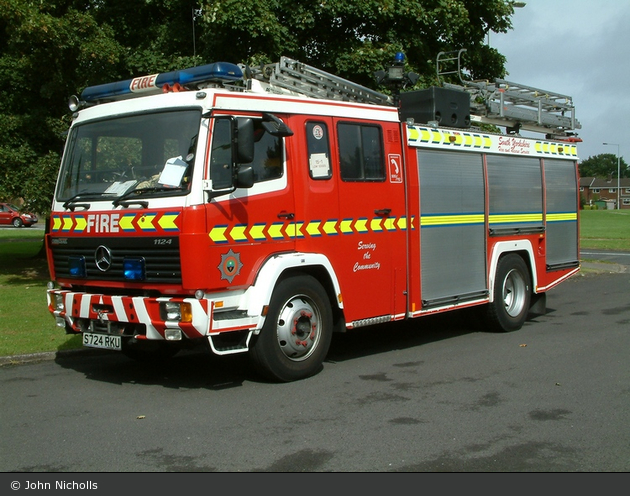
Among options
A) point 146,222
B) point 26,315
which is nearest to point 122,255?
point 146,222

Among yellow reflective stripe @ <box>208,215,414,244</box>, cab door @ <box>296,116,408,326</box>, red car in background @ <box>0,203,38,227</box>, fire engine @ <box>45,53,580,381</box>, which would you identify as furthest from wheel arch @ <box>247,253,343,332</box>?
red car in background @ <box>0,203,38,227</box>

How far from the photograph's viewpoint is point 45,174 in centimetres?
1467

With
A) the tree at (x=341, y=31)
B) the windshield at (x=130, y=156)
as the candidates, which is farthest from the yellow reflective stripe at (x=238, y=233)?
the tree at (x=341, y=31)

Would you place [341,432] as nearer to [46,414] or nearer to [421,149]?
[46,414]

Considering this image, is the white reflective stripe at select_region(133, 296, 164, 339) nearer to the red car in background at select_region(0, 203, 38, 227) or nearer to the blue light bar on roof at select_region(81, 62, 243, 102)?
the blue light bar on roof at select_region(81, 62, 243, 102)

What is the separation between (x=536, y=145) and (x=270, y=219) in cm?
566

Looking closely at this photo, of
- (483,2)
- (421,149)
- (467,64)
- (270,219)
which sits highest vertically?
(483,2)

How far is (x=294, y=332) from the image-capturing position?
7.55m

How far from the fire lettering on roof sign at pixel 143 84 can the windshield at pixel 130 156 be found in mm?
422

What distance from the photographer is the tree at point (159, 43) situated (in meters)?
13.7

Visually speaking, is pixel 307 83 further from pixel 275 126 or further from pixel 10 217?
pixel 10 217

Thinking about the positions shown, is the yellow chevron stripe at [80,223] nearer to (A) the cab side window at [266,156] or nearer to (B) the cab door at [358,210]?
(A) the cab side window at [266,156]

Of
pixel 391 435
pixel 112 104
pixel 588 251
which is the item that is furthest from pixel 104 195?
pixel 588 251

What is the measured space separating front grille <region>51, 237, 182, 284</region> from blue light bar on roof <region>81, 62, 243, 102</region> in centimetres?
163
